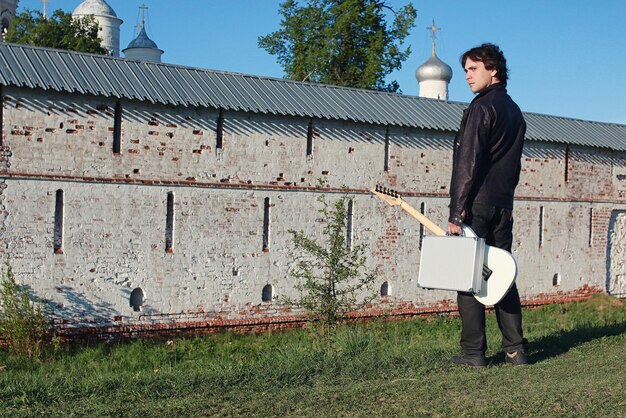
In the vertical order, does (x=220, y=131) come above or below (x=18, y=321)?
above

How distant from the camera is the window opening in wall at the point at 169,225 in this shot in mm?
11617

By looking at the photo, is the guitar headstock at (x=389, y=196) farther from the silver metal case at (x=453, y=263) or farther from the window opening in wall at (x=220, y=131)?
the window opening in wall at (x=220, y=131)

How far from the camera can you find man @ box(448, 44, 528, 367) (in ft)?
18.0

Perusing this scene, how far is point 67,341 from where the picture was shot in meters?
10.6

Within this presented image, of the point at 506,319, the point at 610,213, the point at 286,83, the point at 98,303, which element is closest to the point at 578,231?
the point at 610,213

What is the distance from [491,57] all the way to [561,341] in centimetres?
252

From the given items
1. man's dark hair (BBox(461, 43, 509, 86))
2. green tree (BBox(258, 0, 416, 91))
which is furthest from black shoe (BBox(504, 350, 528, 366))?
green tree (BBox(258, 0, 416, 91))

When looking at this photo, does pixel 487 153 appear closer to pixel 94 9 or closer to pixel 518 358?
pixel 518 358

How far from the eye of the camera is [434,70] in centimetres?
2820

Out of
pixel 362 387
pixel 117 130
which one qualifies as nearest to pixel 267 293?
pixel 117 130

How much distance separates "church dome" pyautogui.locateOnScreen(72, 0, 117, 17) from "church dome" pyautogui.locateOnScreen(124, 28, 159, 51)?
3079 millimetres

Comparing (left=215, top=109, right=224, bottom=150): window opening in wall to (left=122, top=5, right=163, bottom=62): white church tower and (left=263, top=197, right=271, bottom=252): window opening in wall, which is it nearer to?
(left=263, top=197, right=271, bottom=252): window opening in wall

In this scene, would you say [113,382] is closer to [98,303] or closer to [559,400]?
[559,400]

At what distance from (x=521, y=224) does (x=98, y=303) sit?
8.37 m
